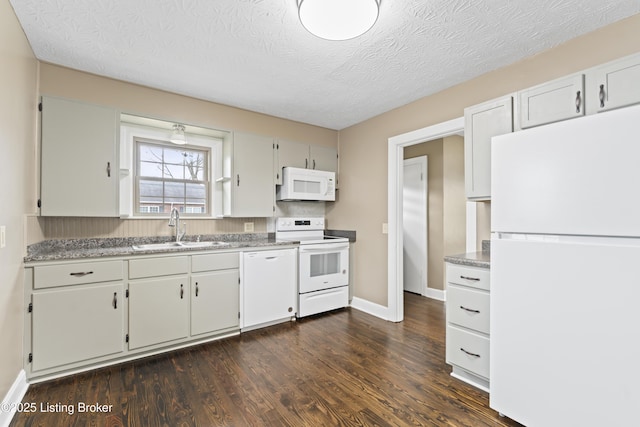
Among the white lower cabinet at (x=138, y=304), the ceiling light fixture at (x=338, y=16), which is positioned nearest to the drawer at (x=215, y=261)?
the white lower cabinet at (x=138, y=304)

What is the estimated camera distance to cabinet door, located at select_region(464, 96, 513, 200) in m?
2.18

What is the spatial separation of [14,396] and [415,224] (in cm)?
450

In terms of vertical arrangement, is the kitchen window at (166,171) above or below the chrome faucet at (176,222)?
above

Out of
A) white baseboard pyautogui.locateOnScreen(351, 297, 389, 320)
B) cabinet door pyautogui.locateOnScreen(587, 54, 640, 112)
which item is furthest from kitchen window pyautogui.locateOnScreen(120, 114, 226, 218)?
cabinet door pyautogui.locateOnScreen(587, 54, 640, 112)

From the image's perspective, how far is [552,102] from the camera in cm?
195

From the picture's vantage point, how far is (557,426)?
4.99ft

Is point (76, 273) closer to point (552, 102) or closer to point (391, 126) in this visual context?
point (391, 126)

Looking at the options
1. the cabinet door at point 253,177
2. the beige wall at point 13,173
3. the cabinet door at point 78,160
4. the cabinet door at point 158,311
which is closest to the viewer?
the beige wall at point 13,173

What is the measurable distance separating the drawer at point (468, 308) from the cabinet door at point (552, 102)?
1.24m

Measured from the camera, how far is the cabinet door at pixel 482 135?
85.8 inches

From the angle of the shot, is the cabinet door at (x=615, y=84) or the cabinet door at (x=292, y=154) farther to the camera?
the cabinet door at (x=292, y=154)

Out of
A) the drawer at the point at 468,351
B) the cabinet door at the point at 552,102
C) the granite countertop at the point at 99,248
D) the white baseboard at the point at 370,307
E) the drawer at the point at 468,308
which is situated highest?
the cabinet door at the point at 552,102

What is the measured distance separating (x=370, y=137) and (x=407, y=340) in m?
2.40

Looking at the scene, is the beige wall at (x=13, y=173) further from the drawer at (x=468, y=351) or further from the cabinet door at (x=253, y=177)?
the drawer at (x=468, y=351)
